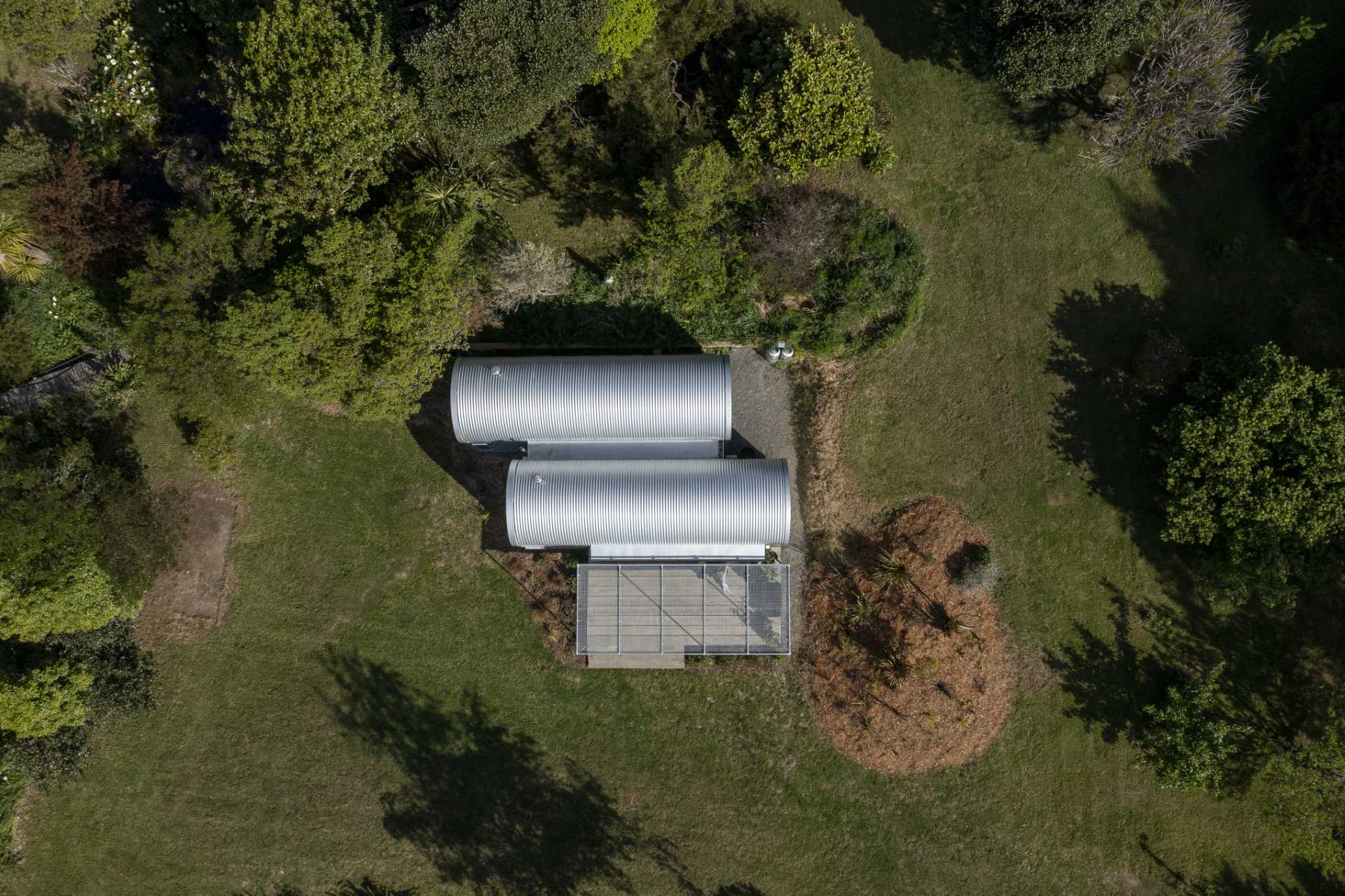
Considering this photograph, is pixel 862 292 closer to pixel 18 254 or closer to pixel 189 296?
pixel 189 296

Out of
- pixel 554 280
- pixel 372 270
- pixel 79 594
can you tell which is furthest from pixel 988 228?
pixel 79 594

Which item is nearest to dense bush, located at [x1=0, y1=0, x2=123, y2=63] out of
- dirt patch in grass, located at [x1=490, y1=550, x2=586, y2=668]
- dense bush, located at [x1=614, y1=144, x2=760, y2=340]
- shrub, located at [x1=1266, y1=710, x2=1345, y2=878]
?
dense bush, located at [x1=614, y1=144, x2=760, y2=340]

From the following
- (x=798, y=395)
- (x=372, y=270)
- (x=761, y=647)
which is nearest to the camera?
(x=372, y=270)

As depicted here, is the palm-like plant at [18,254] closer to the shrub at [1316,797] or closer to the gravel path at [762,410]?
the gravel path at [762,410]

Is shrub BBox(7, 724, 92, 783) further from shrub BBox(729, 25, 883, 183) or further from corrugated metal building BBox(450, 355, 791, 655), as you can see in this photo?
shrub BBox(729, 25, 883, 183)

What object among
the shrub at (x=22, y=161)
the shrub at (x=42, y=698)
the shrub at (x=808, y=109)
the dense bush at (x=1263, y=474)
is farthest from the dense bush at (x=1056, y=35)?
the shrub at (x=42, y=698)

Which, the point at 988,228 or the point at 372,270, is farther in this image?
the point at 988,228

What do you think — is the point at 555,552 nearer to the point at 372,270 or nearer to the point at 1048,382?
the point at 372,270
